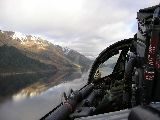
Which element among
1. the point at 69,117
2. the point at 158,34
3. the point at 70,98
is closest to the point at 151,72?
the point at 158,34

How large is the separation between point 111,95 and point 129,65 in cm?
400

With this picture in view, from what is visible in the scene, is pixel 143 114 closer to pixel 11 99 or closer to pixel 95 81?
pixel 95 81

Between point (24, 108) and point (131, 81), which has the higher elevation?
point (131, 81)

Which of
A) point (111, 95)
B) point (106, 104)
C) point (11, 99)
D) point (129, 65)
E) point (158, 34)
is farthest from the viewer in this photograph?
point (11, 99)

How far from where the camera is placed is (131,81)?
36.5 ft

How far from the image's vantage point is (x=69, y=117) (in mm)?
12797

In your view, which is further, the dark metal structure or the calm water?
the calm water

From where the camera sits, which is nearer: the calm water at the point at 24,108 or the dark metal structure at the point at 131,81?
the dark metal structure at the point at 131,81

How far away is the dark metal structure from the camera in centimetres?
786

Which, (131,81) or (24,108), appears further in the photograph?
(24,108)

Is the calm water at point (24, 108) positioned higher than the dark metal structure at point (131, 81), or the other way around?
the dark metal structure at point (131, 81)

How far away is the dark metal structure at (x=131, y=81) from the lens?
7863mm

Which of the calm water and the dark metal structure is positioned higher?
the dark metal structure

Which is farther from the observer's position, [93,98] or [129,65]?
[93,98]
